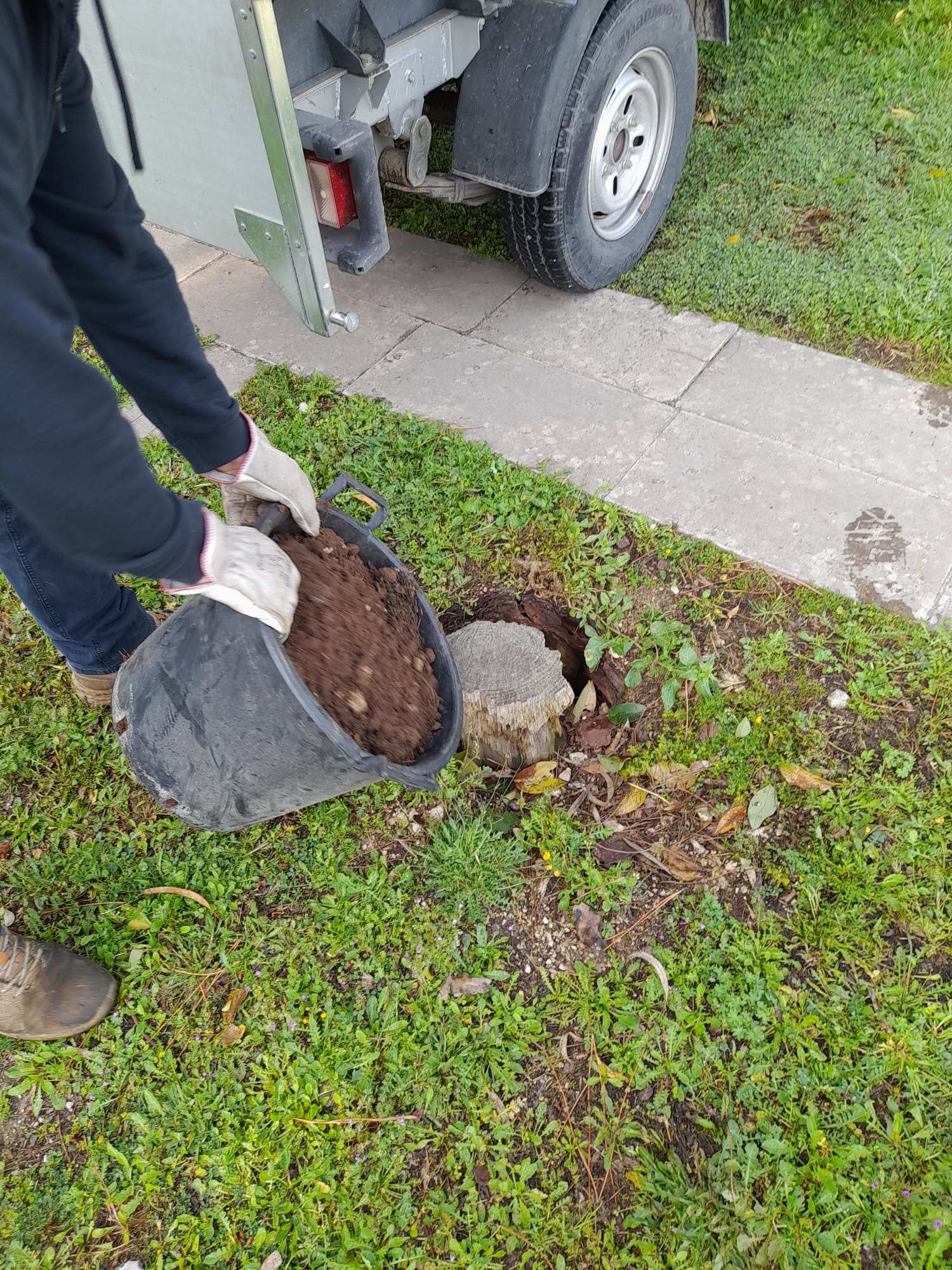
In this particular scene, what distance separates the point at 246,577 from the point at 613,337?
8.04ft

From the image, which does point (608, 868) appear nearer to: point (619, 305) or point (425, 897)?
point (425, 897)

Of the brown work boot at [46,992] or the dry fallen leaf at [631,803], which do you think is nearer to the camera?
the brown work boot at [46,992]

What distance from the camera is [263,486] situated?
6.24 ft

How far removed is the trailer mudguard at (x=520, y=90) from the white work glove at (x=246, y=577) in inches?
75.6

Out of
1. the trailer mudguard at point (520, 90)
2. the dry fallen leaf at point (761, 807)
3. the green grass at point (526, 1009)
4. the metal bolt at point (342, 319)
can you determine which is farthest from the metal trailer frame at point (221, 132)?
the dry fallen leaf at point (761, 807)

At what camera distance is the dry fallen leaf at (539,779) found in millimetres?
2387

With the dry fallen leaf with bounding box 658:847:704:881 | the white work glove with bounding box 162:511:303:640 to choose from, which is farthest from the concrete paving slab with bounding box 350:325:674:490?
the white work glove with bounding box 162:511:303:640

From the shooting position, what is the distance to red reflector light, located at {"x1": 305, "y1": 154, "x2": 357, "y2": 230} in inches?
97.3

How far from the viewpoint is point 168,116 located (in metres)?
2.38

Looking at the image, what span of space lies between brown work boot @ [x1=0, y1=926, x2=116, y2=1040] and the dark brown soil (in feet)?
3.10

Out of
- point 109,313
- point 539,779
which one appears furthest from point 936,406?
point 109,313

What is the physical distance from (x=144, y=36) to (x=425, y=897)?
7.67ft

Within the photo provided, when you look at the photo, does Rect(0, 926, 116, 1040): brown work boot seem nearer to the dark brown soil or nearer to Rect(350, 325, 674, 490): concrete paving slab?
the dark brown soil

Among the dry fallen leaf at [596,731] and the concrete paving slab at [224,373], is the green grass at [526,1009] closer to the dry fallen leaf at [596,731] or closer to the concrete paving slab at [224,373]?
the dry fallen leaf at [596,731]
